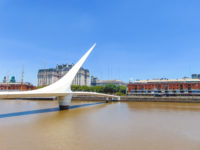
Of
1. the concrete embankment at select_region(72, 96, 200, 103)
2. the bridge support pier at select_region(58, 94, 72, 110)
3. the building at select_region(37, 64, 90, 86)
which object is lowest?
the concrete embankment at select_region(72, 96, 200, 103)

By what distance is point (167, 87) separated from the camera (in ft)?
130

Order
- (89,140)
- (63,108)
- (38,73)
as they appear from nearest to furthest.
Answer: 1. (89,140)
2. (63,108)
3. (38,73)

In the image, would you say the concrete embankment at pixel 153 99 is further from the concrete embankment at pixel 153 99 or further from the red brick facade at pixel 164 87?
the red brick facade at pixel 164 87

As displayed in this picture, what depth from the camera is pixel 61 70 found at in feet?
246

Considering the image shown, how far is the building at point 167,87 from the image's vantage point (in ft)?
122

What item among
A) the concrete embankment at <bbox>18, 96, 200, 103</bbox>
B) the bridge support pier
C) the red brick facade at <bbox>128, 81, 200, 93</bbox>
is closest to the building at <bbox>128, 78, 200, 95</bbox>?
the red brick facade at <bbox>128, 81, 200, 93</bbox>

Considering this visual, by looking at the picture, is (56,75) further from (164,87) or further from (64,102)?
(64,102)

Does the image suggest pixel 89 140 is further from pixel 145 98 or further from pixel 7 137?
pixel 145 98

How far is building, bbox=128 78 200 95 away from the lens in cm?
3722

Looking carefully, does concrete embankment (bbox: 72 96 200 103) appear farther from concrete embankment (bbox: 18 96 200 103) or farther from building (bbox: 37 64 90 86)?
building (bbox: 37 64 90 86)

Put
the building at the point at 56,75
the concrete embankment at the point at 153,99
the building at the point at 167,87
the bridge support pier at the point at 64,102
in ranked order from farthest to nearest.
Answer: the building at the point at 56,75
the building at the point at 167,87
the concrete embankment at the point at 153,99
the bridge support pier at the point at 64,102

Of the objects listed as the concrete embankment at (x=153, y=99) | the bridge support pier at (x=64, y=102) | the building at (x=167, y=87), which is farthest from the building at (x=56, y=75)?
the bridge support pier at (x=64, y=102)

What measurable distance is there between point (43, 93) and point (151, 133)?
9.18 meters

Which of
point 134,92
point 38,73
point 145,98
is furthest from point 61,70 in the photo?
point 145,98
